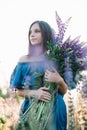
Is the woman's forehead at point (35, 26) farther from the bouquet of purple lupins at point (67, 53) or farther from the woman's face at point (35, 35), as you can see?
the bouquet of purple lupins at point (67, 53)

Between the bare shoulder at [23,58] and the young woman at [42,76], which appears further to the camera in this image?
the bare shoulder at [23,58]

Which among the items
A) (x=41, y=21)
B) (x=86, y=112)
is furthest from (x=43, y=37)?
(x=86, y=112)

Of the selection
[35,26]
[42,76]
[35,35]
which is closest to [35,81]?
[42,76]

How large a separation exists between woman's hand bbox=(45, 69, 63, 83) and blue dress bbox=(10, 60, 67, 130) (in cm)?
6

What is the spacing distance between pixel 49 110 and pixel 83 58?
19.0 inches

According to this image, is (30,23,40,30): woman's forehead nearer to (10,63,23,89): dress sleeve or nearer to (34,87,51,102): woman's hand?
(10,63,23,89): dress sleeve

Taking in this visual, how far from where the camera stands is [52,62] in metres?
3.88

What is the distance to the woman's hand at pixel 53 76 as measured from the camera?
385cm

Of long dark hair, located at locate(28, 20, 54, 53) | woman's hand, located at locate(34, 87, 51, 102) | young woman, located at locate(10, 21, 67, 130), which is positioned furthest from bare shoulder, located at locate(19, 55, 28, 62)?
woman's hand, located at locate(34, 87, 51, 102)

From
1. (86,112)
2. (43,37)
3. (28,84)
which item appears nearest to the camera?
(28,84)

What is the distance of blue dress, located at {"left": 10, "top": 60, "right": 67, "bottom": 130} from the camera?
3.95 m

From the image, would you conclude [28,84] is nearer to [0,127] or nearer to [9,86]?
[9,86]

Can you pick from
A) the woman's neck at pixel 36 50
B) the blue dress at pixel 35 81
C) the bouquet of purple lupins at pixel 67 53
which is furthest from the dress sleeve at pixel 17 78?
the bouquet of purple lupins at pixel 67 53

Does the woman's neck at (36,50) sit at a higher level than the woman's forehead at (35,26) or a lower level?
lower
